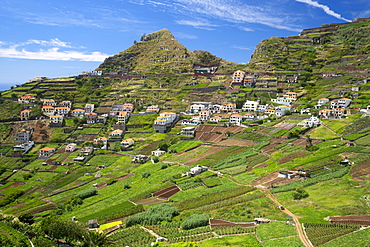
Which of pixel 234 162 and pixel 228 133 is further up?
pixel 228 133

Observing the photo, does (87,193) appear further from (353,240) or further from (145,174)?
(353,240)

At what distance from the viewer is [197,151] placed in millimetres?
69500

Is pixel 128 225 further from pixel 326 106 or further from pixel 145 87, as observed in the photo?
pixel 145 87

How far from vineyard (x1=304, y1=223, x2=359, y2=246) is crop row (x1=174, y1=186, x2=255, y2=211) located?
43.1ft

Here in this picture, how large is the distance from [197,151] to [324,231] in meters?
42.1

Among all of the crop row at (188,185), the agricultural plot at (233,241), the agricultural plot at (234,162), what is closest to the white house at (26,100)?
the agricultural plot at (234,162)

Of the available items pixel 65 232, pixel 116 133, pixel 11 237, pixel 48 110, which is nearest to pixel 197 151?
pixel 116 133

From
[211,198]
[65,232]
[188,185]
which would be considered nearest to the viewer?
[65,232]

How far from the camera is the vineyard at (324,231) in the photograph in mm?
27641

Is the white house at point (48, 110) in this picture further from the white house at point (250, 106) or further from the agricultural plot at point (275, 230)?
the agricultural plot at point (275, 230)

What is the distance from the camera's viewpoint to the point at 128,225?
38312 millimetres

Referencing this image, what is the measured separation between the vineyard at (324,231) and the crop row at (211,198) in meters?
13.1

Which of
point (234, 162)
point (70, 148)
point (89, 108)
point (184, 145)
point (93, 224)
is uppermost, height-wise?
point (89, 108)

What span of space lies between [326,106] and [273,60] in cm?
4748
